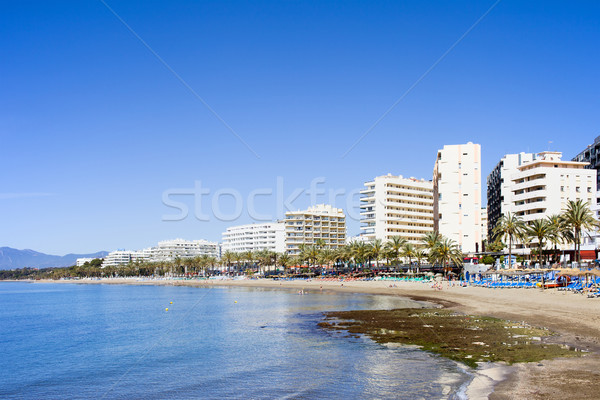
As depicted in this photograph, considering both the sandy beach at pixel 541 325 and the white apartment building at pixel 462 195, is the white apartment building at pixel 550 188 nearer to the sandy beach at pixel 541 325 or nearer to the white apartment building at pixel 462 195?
the white apartment building at pixel 462 195

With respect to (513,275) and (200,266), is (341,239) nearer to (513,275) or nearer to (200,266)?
(200,266)

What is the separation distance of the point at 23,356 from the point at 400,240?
76.2 m

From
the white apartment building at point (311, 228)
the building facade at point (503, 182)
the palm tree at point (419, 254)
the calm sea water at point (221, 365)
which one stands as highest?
the building facade at point (503, 182)

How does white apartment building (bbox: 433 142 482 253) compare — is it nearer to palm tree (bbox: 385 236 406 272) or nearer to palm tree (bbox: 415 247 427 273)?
palm tree (bbox: 415 247 427 273)

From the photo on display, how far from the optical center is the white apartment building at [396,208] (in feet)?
412

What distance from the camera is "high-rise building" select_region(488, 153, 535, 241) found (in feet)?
347

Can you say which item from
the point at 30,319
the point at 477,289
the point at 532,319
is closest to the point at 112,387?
the point at 532,319

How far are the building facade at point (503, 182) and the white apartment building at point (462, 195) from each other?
5.11 metres

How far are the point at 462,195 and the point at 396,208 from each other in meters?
25.2

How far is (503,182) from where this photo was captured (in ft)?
365

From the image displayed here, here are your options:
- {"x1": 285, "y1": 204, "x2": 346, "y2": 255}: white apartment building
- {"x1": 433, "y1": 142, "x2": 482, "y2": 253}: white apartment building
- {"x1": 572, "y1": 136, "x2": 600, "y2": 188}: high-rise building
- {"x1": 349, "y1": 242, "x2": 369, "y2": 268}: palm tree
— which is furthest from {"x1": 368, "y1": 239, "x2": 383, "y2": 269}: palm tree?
{"x1": 285, "y1": 204, "x2": 346, "y2": 255}: white apartment building

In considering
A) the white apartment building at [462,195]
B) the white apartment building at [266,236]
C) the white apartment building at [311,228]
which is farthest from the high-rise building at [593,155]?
the white apartment building at [266,236]

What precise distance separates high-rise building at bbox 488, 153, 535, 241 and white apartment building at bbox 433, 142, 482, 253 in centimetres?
514

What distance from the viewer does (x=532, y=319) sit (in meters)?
33.6
